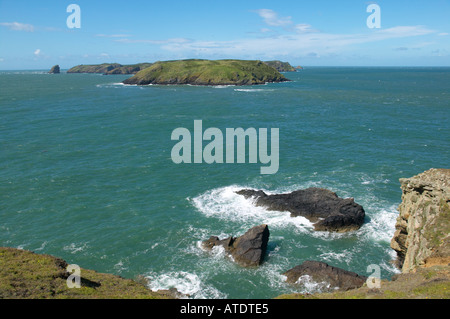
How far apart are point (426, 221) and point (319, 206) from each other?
629 inches

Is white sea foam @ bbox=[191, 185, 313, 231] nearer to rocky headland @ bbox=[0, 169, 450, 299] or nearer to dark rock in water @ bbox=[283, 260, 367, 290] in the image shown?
rocky headland @ bbox=[0, 169, 450, 299]

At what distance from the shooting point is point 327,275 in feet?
104

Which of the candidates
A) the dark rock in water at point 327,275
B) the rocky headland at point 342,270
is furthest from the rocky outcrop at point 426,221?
the dark rock in water at point 327,275

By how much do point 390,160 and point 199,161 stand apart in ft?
137

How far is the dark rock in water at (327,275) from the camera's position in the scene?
30609 millimetres

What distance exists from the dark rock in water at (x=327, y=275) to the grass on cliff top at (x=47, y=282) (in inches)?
587

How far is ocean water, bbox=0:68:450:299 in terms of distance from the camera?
118 feet

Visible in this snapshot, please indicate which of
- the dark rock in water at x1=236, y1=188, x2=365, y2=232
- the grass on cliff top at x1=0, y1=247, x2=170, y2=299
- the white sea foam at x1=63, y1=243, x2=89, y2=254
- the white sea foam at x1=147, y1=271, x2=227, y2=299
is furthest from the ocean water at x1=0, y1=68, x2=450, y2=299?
the grass on cliff top at x1=0, y1=247, x2=170, y2=299

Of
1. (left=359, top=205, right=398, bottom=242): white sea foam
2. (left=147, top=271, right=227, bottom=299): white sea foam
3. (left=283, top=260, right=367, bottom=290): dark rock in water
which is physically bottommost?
(left=147, top=271, right=227, bottom=299): white sea foam

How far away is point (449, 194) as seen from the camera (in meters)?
29.5

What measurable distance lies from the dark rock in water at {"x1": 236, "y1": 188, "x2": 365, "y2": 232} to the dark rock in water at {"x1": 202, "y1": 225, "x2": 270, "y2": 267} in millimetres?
10349

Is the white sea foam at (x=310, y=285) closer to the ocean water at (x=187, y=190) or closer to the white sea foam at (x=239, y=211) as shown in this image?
the ocean water at (x=187, y=190)
